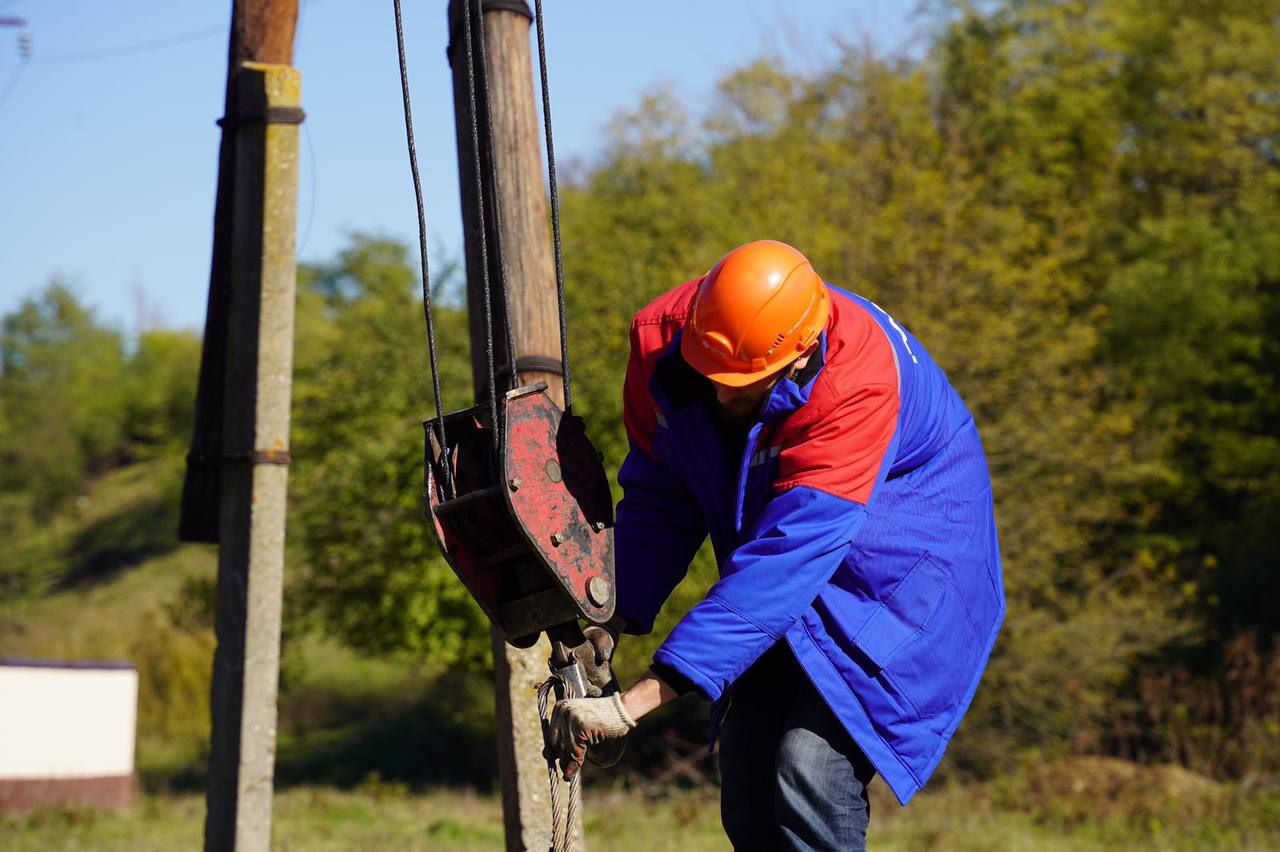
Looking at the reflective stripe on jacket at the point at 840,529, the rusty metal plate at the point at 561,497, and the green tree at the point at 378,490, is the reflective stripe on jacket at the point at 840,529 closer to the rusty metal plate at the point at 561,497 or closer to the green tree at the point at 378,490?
the rusty metal plate at the point at 561,497

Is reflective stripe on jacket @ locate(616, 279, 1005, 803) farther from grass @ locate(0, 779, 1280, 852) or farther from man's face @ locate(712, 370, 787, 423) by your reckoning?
grass @ locate(0, 779, 1280, 852)

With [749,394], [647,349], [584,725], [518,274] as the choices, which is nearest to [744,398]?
[749,394]

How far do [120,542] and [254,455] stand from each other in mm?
50621

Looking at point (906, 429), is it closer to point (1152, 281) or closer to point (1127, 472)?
point (1127, 472)

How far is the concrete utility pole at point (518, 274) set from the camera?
4113 mm

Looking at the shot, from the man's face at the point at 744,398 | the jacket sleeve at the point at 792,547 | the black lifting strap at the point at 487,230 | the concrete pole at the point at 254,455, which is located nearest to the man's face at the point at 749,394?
the man's face at the point at 744,398

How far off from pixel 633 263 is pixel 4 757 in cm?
1074

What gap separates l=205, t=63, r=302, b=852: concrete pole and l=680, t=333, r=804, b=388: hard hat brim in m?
2.82

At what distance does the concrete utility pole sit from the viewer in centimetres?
411

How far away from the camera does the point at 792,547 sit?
293cm

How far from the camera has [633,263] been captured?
19453 millimetres

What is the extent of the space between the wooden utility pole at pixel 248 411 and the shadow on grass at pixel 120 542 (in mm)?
44682

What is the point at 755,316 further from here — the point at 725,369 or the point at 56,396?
the point at 56,396

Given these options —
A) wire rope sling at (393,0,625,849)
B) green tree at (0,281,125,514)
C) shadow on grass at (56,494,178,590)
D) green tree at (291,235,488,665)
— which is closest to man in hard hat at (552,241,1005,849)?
wire rope sling at (393,0,625,849)
